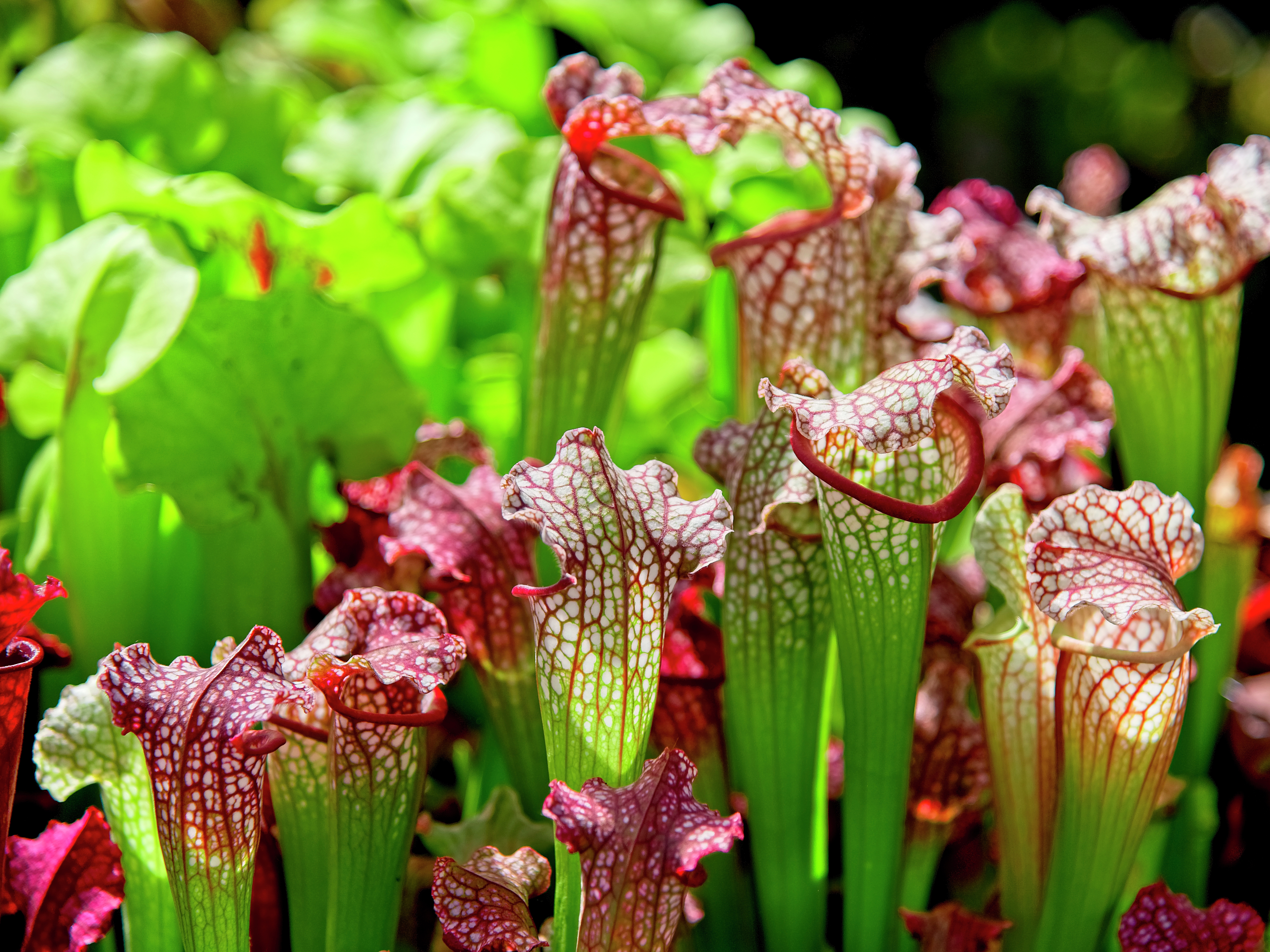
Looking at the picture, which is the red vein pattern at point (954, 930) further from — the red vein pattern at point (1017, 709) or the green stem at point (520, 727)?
the green stem at point (520, 727)

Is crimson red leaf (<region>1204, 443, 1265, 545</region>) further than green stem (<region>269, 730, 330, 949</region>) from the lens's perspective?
Yes

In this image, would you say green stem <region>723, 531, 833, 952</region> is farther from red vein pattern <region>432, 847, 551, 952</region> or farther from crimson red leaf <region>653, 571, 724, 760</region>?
red vein pattern <region>432, 847, 551, 952</region>

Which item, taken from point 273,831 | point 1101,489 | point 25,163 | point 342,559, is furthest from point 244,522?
point 1101,489

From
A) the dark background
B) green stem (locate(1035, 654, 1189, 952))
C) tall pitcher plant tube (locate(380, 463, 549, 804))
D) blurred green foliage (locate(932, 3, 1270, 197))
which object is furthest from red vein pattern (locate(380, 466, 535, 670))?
blurred green foliage (locate(932, 3, 1270, 197))

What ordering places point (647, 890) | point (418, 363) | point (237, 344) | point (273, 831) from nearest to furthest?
point (647, 890) → point (273, 831) → point (237, 344) → point (418, 363)

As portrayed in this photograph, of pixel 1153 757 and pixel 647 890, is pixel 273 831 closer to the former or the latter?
pixel 647 890

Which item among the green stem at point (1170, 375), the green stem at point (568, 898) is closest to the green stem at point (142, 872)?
the green stem at point (568, 898)
